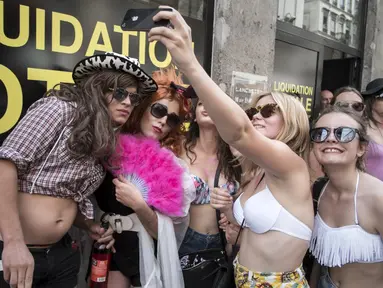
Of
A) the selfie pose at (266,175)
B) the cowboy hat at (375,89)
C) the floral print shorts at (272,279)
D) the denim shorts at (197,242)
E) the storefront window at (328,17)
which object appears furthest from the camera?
the storefront window at (328,17)

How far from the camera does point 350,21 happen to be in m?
6.24

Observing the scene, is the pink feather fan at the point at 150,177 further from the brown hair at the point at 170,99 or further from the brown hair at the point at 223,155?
the brown hair at the point at 223,155

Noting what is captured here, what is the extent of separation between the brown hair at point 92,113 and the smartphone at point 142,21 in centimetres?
70

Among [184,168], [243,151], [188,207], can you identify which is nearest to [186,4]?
[184,168]

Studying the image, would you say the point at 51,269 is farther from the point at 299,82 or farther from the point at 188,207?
the point at 299,82

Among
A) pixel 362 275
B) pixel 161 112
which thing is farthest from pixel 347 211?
pixel 161 112

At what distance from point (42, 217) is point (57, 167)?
276 millimetres

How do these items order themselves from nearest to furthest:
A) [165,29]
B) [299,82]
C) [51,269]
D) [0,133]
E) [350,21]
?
1. [165,29]
2. [51,269]
3. [0,133]
4. [299,82]
5. [350,21]

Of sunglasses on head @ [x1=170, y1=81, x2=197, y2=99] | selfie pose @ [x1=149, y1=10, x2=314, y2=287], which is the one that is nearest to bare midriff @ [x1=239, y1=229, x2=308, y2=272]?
selfie pose @ [x1=149, y1=10, x2=314, y2=287]

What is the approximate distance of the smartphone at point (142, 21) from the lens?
120 centimetres

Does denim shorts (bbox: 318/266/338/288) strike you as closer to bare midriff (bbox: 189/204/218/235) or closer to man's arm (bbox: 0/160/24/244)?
bare midriff (bbox: 189/204/218/235)

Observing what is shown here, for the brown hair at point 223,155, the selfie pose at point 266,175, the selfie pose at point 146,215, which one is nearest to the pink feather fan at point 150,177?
the selfie pose at point 146,215

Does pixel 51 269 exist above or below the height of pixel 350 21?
below

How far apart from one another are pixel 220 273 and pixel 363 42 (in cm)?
597
